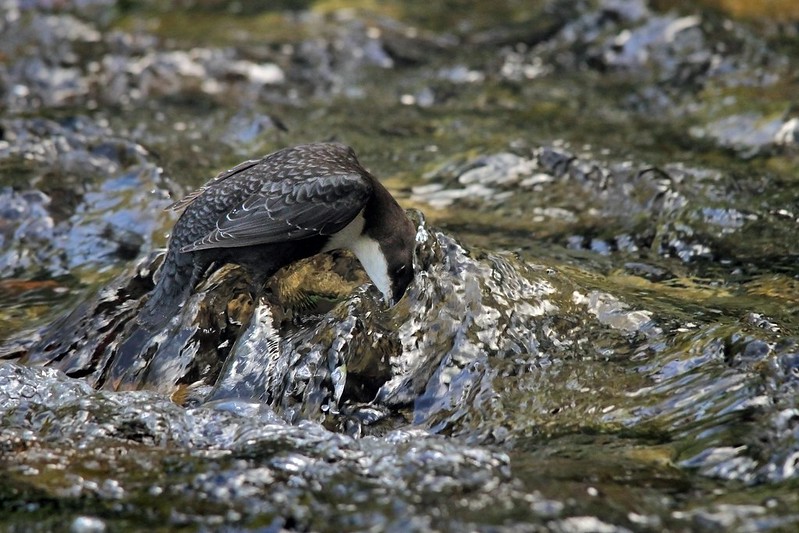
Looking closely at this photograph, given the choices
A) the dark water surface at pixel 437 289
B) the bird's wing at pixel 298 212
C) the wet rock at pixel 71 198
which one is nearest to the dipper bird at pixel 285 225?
the bird's wing at pixel 298 212

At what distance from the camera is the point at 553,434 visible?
3.76 m

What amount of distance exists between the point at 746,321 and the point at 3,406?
2.92 m

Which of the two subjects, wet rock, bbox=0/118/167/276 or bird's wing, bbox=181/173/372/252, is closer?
bird's wing, bbox=181/173/372/252

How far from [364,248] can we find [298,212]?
0.40 meters

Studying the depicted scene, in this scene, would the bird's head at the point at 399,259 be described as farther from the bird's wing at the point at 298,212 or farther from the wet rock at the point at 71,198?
the wet rock at the point at 71,198

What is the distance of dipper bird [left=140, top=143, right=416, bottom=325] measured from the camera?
4809mm

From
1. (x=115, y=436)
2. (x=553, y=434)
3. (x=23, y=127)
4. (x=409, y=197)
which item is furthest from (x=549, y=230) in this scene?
(x=23, y=127)

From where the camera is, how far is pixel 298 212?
4820mm

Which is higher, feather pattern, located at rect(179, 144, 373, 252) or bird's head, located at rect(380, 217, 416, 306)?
feather pattern, located at rect(179, 144, 373, 252)

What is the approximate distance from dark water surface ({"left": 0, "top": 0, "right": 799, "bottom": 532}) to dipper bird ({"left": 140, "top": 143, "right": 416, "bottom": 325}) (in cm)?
15

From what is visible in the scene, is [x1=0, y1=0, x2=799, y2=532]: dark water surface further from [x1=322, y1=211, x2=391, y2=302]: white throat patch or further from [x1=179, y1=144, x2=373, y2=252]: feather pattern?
[x1=179, y1=144, x2=373, y2=252]: feather pattern

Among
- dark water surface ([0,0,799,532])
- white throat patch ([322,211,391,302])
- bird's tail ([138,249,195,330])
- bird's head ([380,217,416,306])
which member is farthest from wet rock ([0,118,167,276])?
bird's head ([380,217,416,306])

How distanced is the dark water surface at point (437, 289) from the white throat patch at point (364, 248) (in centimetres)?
8

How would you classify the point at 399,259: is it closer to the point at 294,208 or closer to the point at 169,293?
the point at 294,208
